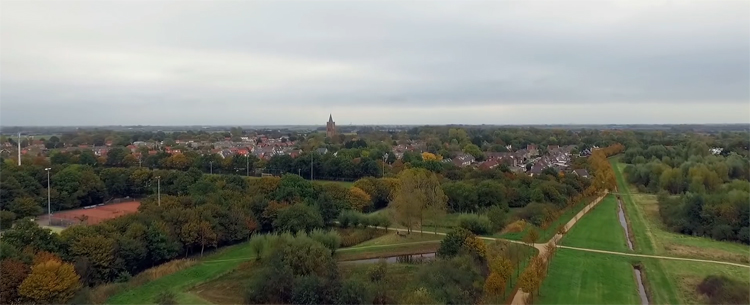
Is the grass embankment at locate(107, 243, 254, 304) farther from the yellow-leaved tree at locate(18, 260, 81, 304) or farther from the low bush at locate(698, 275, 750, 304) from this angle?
the low bush at locate(698, 275, 750, 304)

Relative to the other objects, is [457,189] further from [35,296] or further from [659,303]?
[35,296]

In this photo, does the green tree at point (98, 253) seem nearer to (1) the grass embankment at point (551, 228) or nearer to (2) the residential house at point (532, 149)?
(1) the grass embankment at point (551, 228)

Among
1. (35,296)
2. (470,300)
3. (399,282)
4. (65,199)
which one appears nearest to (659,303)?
(470,300)

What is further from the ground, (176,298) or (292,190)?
(292,190)

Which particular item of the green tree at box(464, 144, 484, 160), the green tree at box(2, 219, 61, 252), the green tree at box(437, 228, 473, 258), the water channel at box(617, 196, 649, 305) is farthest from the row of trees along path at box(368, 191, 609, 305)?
the green tree at box(464, 144, 484, 160)

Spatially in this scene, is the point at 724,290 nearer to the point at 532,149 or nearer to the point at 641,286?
the point at 641,286

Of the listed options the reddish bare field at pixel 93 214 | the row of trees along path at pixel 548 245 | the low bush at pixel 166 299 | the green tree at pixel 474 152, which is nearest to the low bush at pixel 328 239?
the low bush at pixel 166 299
